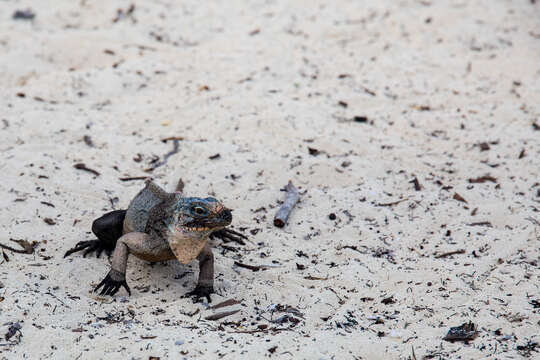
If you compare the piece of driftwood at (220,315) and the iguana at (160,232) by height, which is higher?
the iguana at (160,232)

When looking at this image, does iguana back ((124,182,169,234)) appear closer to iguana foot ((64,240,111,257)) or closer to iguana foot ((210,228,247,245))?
iguana foot ((64,240,111,257))

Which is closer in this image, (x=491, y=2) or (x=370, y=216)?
(x=370, y=216)

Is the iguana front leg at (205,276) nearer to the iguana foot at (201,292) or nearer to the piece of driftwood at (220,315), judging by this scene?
the iguana foot at (201,292)

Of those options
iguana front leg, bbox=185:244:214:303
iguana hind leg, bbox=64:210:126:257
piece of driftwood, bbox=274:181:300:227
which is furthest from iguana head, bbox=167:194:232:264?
piece of driftwood, bbox=274:181:300:227

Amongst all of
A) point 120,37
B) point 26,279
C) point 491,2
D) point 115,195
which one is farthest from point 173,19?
point 26,279

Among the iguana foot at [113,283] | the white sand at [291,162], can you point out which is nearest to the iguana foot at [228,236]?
the white sand at [291,162]

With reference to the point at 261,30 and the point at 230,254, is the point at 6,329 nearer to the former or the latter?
the point at 230,254
